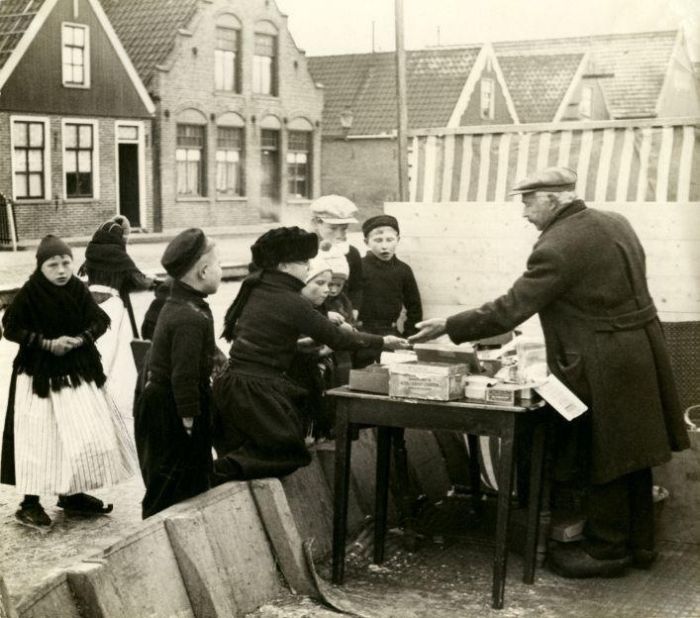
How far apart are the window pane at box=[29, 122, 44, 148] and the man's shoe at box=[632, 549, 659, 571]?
3.83m

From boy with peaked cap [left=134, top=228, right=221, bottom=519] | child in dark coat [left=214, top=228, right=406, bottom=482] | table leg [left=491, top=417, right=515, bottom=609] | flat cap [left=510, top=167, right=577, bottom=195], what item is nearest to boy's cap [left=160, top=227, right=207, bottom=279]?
boy with peaked cap [left=134, top=228, right=221, bottom=519]

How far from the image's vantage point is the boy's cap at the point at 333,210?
6.18m

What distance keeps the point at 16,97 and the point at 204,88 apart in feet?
22.6

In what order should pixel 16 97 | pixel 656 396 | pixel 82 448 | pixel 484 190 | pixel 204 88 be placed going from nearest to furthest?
pixel 656 396, pixel 82 448, pixel 16 97, pixel 484 190, pixel 204 88

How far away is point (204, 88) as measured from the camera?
41.9 feet

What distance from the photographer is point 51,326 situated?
5586mm

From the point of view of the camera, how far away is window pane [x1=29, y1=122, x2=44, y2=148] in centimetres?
603

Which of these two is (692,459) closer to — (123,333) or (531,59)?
(123,333)

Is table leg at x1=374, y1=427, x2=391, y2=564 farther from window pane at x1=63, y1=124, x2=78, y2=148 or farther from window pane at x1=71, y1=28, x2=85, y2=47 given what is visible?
window pane at x1=71, y1=28, x2=85, y2=47

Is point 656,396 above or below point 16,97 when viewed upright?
below

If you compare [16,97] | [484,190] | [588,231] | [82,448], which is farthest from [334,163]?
[588,231]

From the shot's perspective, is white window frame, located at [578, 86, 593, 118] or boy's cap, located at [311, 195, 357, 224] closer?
boy's cap, located at [311, 195, 357, 224]

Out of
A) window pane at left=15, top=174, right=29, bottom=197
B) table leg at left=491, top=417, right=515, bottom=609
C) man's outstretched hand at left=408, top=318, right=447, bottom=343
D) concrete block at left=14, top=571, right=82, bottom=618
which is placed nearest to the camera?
concrete block at left=14, top=571, right=82, bottom=618

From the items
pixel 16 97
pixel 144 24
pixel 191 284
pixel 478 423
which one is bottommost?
pixel 478 423
